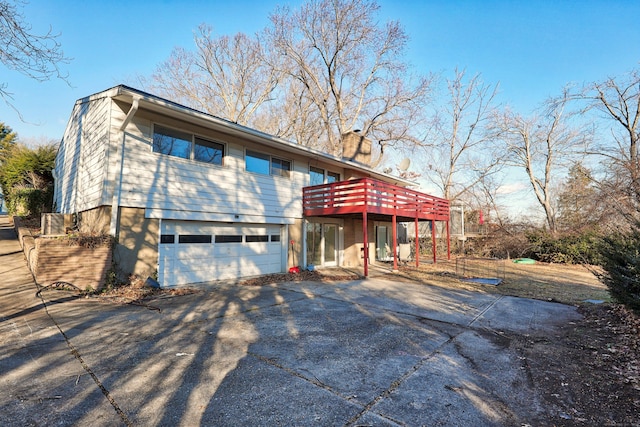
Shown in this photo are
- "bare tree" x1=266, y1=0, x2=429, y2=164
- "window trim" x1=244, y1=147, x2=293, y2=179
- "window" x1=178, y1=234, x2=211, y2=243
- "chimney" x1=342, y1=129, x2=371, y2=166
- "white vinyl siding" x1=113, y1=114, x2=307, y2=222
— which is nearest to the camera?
"white vinyl siding" x1=113, y1=114, x2=307, y2=222

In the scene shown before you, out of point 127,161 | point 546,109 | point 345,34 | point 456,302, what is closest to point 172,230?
point 127,161

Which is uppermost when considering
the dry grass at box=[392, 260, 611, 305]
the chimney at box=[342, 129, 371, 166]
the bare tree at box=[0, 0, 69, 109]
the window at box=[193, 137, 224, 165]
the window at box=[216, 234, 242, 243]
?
the chimney at box=[342, 129, 371, 166]

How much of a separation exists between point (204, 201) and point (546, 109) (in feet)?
74.0

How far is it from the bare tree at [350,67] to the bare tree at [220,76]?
214 cm

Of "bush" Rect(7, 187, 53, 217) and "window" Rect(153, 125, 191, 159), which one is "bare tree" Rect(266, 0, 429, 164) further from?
"bush" Rect(7, 187, 53, 217)

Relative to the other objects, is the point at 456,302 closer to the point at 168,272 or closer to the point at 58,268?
the point at 168,272

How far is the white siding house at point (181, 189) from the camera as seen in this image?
6.93 meters

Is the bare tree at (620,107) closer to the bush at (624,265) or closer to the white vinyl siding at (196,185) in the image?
the bush at (624,265)

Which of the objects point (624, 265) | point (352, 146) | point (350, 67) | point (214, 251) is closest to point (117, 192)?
point (214, 251)

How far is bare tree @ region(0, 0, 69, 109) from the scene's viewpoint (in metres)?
5.08

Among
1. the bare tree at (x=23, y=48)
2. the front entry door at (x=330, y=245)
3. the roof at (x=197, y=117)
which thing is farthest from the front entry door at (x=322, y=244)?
the bare tree at (x=23, y=48)

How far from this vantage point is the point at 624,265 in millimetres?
4621

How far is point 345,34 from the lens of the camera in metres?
19.1

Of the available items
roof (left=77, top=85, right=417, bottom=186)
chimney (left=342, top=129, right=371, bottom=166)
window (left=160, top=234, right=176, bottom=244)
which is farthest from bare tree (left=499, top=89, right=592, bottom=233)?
window (left=160, top=234, right=176, bottom=244)
